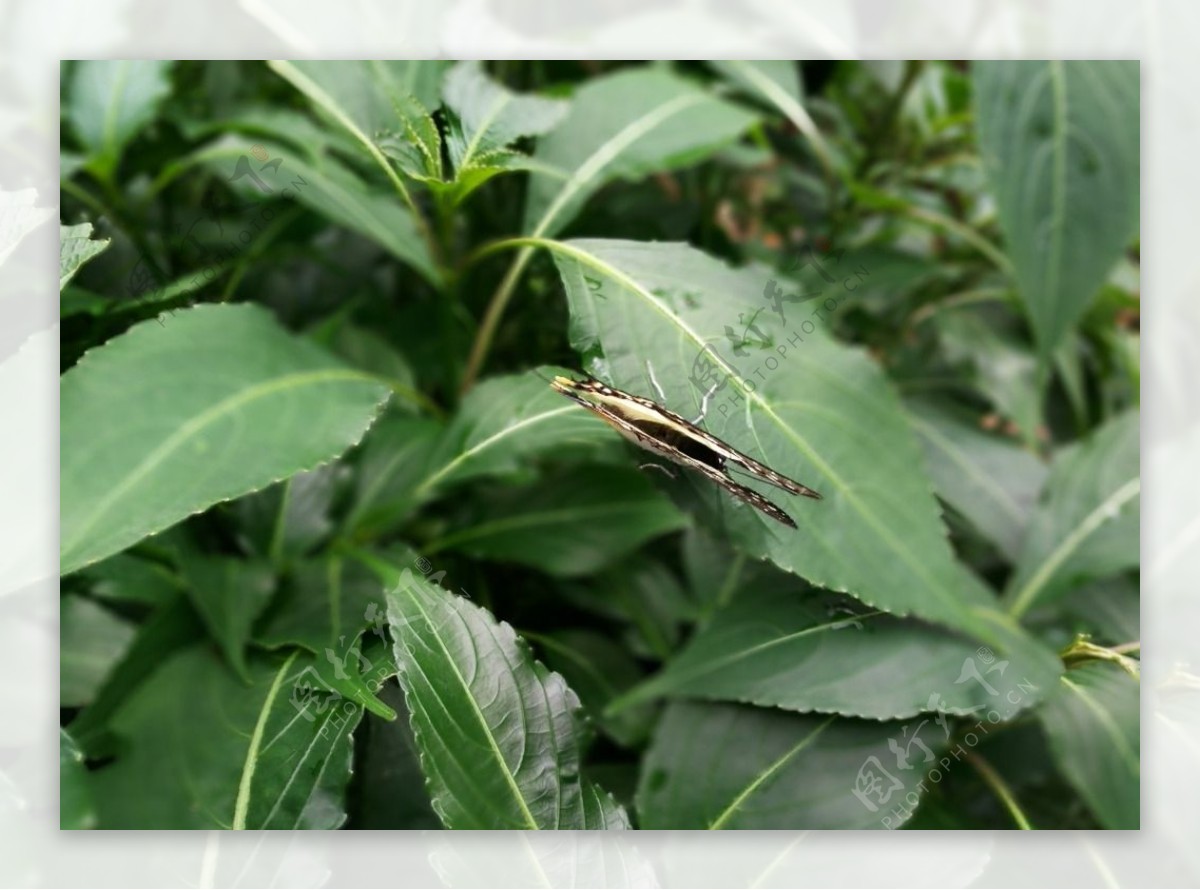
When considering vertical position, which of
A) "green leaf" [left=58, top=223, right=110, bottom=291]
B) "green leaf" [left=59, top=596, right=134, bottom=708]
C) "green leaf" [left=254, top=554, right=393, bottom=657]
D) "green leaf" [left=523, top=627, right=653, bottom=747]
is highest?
"green leaf" [left=58, top=223, right=110, bottom=291]

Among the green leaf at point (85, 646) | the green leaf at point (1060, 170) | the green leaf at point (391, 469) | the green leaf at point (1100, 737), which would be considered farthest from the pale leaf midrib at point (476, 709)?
the green leaf at point (1060, 170)

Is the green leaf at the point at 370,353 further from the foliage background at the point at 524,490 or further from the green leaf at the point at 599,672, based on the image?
the green leaf at the point at 599,672

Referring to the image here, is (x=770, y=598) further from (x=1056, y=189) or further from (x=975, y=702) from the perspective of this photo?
(x=1056, y=189)

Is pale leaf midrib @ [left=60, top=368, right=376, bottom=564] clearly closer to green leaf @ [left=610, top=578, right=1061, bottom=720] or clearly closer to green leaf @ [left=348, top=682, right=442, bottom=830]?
green leaf @ [left=348, top=682, right=442, bottom=830]

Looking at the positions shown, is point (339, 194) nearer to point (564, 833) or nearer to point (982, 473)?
point (564, 833)

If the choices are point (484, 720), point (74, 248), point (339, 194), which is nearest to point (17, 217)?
point (74, 248)

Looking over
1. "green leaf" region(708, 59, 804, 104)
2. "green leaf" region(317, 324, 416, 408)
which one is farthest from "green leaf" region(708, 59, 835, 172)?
"green leaf" region(317, 324, 416, 408)

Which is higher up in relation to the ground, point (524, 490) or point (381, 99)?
point (381, 99)
